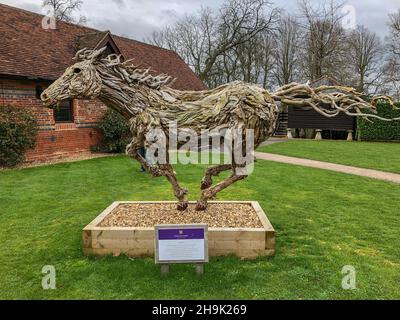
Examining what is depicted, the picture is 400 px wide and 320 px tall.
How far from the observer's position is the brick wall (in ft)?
42.2

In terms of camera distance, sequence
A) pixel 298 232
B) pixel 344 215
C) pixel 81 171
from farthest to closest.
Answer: pixel 81 171 < pixel 344 215 < pixel 298 232

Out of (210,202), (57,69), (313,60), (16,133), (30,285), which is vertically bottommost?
(30,285)

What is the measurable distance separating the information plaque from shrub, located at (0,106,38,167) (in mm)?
10244

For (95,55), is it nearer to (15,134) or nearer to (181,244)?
(181,244)

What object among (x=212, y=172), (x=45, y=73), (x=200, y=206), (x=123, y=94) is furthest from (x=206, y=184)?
(x=45, y=73)

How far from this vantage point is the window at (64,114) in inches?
579

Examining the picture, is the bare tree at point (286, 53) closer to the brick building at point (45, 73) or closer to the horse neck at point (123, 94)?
the brick building at point (45, 73)

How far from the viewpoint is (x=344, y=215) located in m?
7.03

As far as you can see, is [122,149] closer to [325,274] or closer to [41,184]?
[41,184]

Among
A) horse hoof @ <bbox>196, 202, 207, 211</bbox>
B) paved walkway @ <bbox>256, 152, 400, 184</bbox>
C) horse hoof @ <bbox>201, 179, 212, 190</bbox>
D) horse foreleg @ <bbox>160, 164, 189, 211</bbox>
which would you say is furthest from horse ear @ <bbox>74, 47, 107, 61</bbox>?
paved walkway @ <bbox>256, 152, 400, 184</bbox>

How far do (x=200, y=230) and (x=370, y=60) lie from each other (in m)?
36.9

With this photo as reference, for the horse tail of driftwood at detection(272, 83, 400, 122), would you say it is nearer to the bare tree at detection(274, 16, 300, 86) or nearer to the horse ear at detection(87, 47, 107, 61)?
the horse ear at detection(87, 47, 107, 61)

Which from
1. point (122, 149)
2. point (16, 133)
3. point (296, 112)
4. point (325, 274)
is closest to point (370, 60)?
point (296, 112)

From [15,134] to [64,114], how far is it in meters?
3.05
